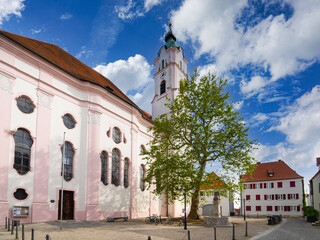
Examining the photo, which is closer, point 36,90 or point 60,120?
point 36,90

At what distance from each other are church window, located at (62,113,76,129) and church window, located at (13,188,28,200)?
20.1 feet

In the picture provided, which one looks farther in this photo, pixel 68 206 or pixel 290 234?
pixel 68 206

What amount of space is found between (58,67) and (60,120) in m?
4.14

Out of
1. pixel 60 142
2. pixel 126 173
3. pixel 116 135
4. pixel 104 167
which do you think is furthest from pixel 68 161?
pixel 126 173

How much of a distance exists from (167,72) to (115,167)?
18025 mm

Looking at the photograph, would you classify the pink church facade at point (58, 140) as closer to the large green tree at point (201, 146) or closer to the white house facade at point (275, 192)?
the large green tree at point (201, 146)

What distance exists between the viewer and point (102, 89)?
82.3 feet

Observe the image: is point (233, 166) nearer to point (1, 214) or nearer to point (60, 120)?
point (60, 120)

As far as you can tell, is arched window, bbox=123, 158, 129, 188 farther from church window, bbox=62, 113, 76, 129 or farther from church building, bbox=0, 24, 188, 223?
church window, bbox=62, 113, 76, 129

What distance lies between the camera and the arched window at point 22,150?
1827 centimetres

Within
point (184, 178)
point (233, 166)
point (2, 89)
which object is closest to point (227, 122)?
point (233, 166)

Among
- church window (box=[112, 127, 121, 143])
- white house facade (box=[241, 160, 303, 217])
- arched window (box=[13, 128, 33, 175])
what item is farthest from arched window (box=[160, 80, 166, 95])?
arched window (box=[13, 128, 33, 175])

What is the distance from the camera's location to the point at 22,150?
61.4 feet

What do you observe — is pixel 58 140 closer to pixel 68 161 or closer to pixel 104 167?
pixel 68 161
